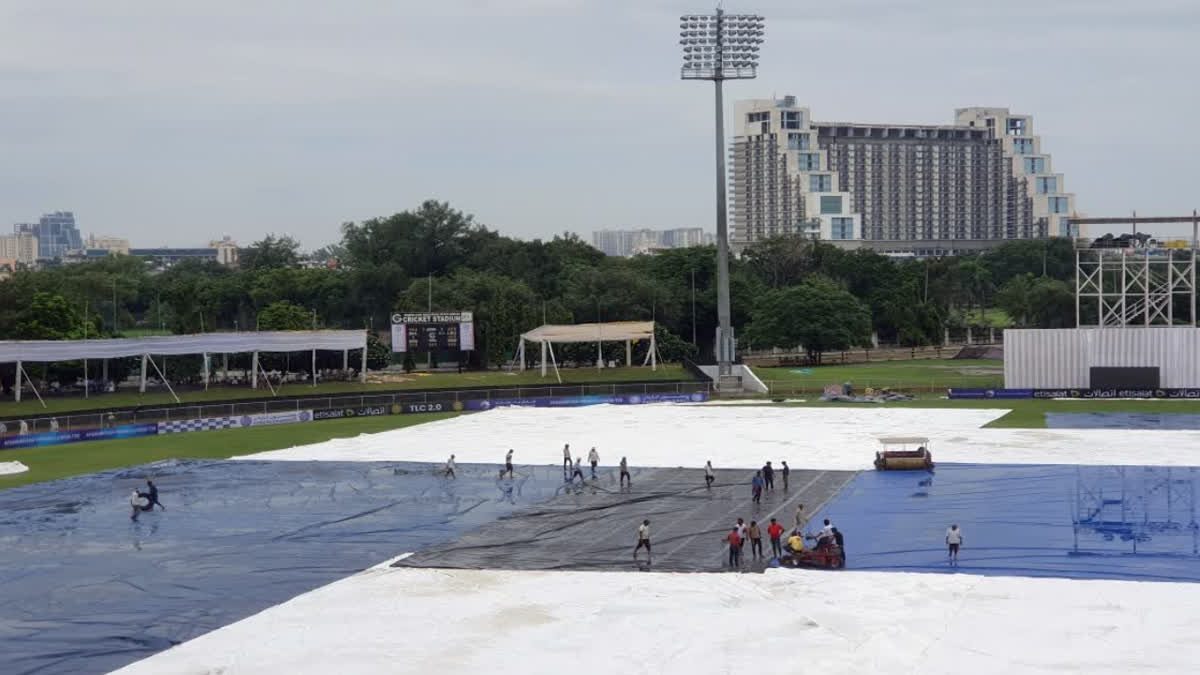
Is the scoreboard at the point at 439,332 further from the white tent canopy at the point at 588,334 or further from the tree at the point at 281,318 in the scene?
the tree at the point at 281,318

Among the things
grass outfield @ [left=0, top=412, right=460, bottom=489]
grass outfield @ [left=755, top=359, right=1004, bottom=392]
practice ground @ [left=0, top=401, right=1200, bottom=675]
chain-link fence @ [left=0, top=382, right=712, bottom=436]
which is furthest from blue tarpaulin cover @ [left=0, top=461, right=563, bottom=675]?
grass outfield @ [left=755, top=359, right=1004, bottom=392]

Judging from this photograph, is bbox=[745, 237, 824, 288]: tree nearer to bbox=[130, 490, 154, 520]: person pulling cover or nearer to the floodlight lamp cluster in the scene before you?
the floodlight lamp cluster

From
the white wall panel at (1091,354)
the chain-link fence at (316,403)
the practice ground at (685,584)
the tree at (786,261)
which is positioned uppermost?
the tree at (786,261)

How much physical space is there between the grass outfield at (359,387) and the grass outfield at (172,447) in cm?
802

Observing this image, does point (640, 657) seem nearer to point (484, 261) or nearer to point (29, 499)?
point (29, 499)

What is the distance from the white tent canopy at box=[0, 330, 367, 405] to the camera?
73750 millimetres

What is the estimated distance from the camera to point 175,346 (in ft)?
266

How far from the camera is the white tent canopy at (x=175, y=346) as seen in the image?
73750 mm

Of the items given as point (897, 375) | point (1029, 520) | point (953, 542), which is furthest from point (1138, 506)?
point (897, 375)

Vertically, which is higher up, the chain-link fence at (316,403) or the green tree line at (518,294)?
the green tree line at (518,294)

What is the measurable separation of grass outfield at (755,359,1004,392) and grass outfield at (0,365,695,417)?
8.40 m

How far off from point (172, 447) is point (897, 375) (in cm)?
5601

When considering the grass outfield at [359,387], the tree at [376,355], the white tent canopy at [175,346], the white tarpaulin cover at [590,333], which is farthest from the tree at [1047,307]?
the white tent canopy at [175,346]

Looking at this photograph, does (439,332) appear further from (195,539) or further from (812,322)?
(195,539)
